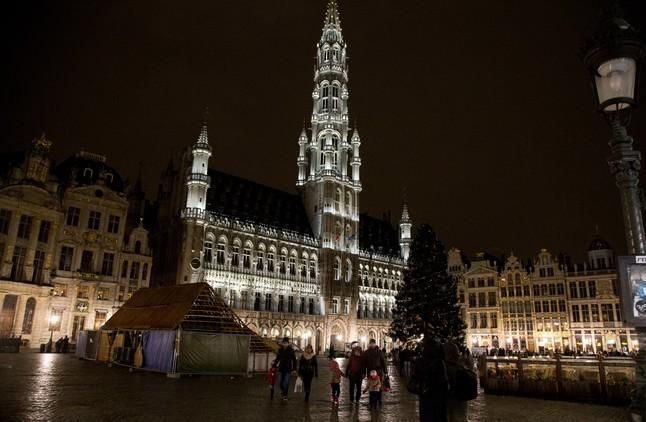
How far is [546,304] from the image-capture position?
220 ft

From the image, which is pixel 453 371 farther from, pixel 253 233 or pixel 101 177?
pixel 253 233

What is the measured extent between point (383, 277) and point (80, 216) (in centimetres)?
5122

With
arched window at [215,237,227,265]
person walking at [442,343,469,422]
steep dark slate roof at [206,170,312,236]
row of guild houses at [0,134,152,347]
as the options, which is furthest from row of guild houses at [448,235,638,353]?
person walking at [442,343,469,422]

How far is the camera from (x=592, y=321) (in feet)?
206

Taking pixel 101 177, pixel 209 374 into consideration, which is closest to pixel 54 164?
pixel 101 177

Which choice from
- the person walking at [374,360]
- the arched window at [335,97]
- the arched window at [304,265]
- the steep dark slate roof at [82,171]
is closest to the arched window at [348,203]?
the arched window at [304,265]

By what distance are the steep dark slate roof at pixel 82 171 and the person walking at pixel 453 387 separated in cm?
4876

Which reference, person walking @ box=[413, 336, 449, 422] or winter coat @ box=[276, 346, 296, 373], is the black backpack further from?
winter coat @ box=[276, 346, 296, 373]

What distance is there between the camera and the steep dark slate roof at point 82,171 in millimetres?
48469

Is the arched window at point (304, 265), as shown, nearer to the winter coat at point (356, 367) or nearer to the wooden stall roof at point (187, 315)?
the wooden stall roof at point (187, 315)

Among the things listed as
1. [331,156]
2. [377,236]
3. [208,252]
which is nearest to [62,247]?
[208,252]

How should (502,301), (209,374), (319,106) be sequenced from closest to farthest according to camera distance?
(209,374)
(502,301)
(319,106)

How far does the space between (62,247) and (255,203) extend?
95.4 ft

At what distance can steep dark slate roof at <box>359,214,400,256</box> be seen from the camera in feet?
280
